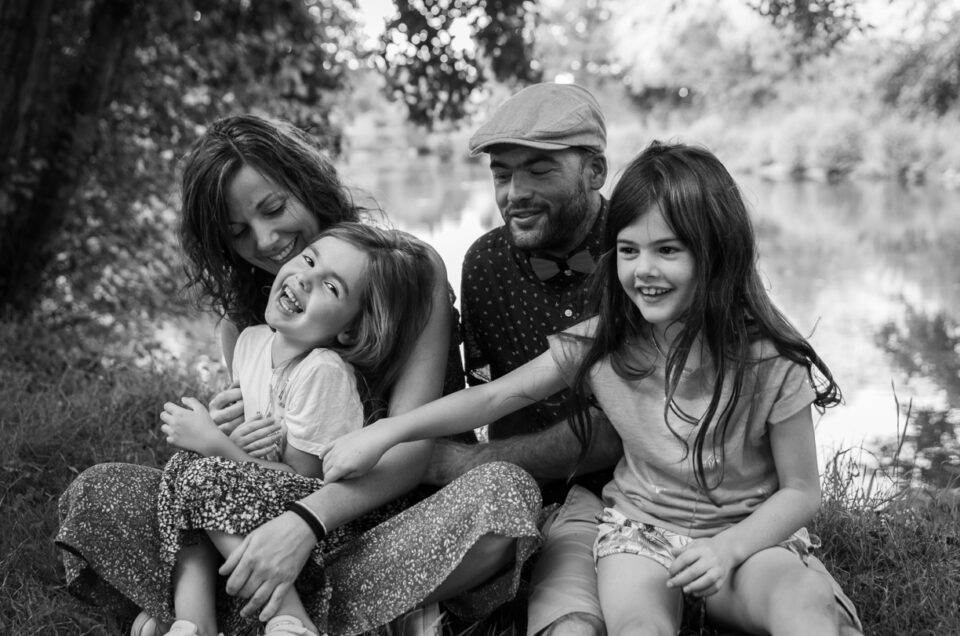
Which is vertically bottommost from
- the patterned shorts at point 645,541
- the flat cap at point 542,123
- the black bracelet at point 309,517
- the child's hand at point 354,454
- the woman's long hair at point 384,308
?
the patterned shorts at point 645,541

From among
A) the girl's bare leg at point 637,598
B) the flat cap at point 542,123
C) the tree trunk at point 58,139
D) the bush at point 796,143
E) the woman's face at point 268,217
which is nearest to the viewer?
the girl's bare leg at point 637,598

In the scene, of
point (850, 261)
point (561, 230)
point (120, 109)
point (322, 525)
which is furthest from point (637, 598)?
point (850, 261)

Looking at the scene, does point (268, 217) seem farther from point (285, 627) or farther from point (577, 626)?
point (577, 626)

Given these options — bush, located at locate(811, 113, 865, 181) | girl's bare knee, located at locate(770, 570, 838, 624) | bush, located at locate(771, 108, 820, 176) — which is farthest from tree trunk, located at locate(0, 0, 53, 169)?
bush, located at locate(771, 108, 820, 176)

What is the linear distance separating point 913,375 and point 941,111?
33.7 feet

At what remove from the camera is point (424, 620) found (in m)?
2.29

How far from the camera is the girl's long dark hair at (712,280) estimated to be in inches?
Answer: 87.4

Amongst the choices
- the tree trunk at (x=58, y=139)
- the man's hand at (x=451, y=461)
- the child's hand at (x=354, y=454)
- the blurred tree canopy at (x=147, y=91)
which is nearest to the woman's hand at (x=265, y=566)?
the child's hand at (x=354, y=454)

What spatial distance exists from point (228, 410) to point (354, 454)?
0.43 metres

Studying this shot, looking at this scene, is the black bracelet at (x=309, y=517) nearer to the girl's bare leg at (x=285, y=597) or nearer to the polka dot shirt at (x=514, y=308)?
the girl's bare leg at (x=285, y=597)

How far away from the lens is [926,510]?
300cm

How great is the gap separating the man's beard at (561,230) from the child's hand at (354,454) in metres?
0.74

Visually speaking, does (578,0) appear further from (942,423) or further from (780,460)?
(780,460)

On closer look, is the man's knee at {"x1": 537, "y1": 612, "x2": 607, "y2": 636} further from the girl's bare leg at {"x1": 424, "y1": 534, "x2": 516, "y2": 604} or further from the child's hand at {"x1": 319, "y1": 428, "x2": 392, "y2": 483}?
the child's hand at {"x1": 319, "y1": 428, "x2": 392, "y2": 483}
